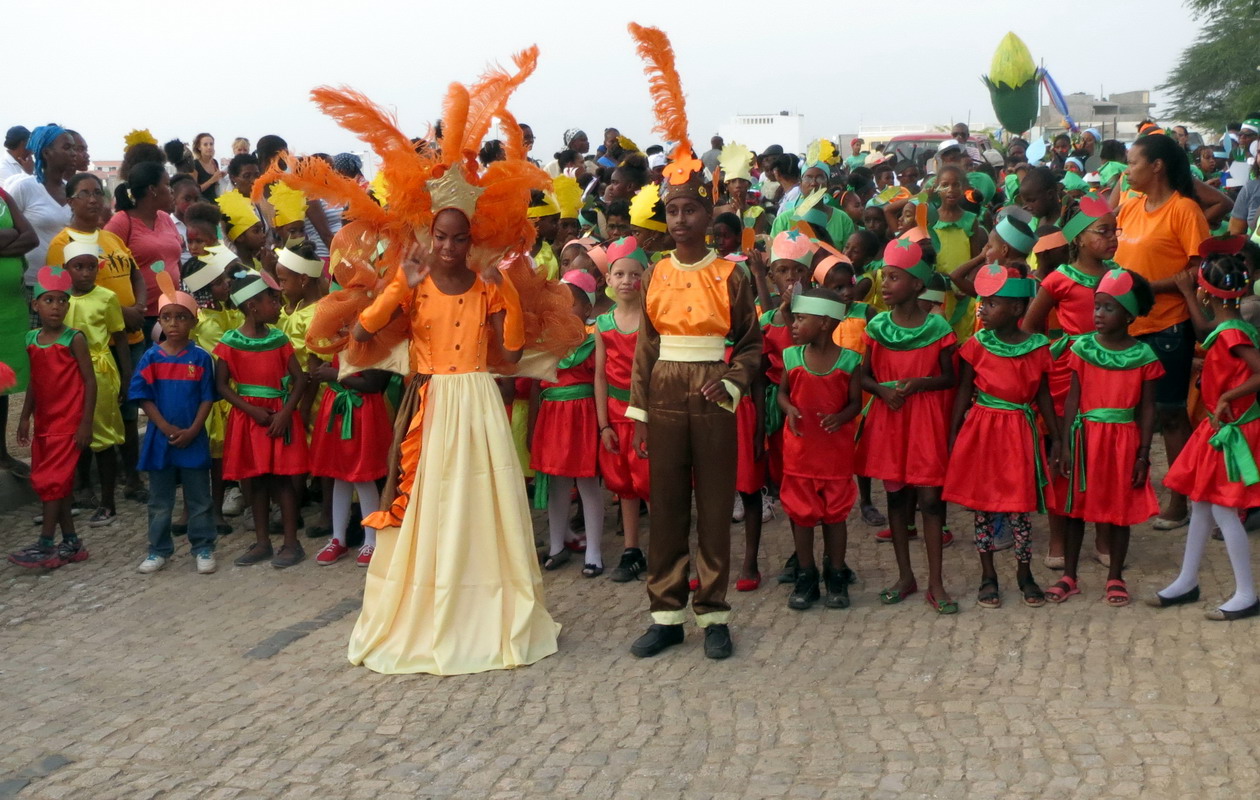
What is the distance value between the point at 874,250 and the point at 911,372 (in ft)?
6.42

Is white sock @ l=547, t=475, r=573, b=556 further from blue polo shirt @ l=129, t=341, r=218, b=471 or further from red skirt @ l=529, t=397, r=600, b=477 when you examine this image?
blue polo shirt @ l=129, t=341, r=218, b=471

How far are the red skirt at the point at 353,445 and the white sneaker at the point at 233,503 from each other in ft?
4.46

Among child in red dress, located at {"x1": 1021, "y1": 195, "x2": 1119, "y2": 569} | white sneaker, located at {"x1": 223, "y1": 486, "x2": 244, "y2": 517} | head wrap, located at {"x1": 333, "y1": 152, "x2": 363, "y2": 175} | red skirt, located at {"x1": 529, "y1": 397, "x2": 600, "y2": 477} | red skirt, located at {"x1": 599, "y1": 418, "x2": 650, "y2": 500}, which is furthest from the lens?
head wrap, located at {"x1": 333, "y1": 152, "x2": 363, "y2": 175}

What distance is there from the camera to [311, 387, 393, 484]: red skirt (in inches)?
300

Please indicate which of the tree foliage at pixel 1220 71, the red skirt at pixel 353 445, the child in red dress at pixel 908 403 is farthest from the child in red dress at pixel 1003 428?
the tree foliage at pixel 1220 71

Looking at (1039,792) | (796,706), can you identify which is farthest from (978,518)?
(1039,792)

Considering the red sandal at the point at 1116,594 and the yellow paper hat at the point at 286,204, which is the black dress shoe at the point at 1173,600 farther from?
the yellow paper hat at the point at 286,204

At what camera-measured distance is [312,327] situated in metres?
6.00

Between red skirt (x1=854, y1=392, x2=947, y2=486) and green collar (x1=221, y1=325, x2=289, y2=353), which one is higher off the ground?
green collar (x1=221, y1=325, x2=289, y2=353)

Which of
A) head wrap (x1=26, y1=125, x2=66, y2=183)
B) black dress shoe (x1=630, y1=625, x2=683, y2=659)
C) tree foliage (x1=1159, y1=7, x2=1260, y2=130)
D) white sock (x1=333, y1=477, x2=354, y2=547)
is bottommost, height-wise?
black dress shoe (x1=630, y1=625, x2=683, y2=659)

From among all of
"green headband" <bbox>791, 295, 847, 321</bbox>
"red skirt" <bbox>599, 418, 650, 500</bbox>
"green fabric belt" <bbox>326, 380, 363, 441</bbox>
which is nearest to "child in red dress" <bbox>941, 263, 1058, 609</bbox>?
"green headband" <bbox>791, 295, 847, 321</bbox>

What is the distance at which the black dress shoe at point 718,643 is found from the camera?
19.0ft

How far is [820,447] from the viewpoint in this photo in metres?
6.46

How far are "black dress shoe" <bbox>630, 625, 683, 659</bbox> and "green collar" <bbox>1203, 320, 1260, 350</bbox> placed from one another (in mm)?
2890
